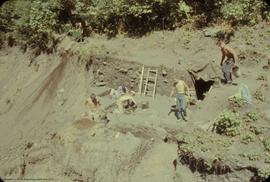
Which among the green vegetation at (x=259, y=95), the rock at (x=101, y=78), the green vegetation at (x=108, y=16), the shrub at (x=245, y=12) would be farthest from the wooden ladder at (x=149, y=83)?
the green vegetation at (x=259, y=95)

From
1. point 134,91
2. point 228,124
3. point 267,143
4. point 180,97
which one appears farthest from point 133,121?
point 267,143

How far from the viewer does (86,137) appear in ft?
51.5

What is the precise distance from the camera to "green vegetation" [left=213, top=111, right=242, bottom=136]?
513 inches

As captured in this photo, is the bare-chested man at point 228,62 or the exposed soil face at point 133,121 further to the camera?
the bare-chested man at point 228,62

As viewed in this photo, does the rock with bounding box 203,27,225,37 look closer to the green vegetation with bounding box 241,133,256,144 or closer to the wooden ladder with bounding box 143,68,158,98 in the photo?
the wooden ladder with bounding box 143,68,158,98

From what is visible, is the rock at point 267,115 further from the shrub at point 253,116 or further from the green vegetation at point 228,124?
the green vegetation at point 228,124

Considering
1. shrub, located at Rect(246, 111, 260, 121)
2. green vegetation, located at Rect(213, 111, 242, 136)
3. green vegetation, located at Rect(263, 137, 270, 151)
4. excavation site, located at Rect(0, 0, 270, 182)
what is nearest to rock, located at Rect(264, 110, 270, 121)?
excavation site, located at Rect(0, 0, 270, 182)

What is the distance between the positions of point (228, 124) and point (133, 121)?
12.1ft

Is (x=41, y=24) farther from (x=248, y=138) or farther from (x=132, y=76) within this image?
(x=248, y=138)

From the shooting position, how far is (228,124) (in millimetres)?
13133

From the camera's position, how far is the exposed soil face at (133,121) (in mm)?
12805

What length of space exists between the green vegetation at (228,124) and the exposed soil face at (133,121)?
0.17m

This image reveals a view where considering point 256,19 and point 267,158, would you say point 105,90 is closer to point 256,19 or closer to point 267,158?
point 256,19

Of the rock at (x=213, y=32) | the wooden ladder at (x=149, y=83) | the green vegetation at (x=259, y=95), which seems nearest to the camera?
the green vegetation at (x=259, y=95)
